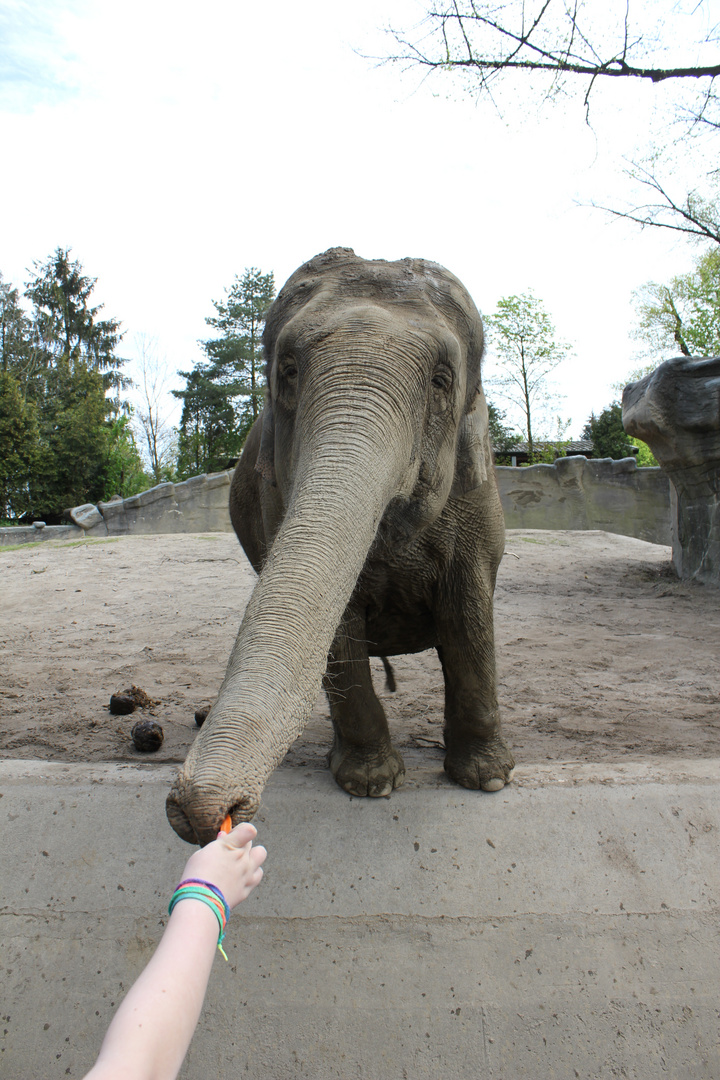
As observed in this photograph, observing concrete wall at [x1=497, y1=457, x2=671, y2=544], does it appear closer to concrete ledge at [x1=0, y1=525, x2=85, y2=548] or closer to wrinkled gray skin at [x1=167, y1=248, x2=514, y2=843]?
concrete ledge at [x1=0, y1=525, x2=85, y2=548]

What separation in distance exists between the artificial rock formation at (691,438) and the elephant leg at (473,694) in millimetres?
6806

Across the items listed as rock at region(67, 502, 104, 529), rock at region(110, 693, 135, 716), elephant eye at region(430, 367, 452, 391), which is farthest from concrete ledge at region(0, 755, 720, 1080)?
rock at region(67, 502, 104, 529)

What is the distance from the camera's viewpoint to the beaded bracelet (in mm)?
1146

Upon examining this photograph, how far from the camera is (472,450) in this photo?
267cm

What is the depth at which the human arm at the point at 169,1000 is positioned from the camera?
1.02m

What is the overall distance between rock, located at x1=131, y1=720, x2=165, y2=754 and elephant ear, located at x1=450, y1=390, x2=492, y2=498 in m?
1.95

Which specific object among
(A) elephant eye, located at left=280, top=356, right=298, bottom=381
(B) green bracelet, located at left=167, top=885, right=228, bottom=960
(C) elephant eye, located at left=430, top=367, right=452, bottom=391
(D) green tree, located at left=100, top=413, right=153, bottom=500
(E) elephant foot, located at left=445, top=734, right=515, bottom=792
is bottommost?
(E) elephant foot, located at left=445, top=734, right=515, bottom=792

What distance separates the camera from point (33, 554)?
36.2ft

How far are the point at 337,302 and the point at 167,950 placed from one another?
74.2 inches

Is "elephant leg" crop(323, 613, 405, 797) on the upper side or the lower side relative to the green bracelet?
lower

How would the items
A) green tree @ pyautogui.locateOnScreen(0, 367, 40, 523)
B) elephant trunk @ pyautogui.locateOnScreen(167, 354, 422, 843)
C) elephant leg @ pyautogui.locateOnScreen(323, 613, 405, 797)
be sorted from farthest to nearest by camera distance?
green tree @ pyautogui.locateOnScreen(0, 367, 40, 523) → elephant leg @ pyautogui.locateOnScreen(323, 613, 405, 797) → elephant trunk @ pyautogui.locateOnScreen(167, 354, 422, 843)

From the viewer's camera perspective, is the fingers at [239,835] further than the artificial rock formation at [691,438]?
No

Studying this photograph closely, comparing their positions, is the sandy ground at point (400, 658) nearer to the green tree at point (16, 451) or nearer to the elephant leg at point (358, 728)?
the elephant leg at point (358, 728)

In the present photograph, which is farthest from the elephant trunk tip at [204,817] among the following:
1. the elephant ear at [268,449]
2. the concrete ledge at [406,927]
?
the elephant ear at [268,449]
